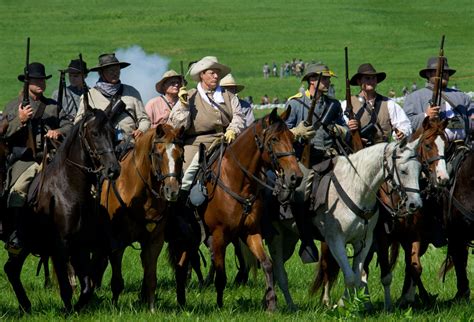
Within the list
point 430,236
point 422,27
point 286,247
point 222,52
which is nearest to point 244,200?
point 286,247

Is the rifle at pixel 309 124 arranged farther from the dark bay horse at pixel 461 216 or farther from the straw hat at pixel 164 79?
the straw hat at pixel 164 79

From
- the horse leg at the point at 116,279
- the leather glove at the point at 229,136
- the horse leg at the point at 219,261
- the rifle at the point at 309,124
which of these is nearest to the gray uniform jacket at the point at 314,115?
the rifle at the point at 309,124

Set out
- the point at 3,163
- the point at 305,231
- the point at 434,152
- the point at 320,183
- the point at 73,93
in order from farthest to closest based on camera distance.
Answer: the point at 73,93, the point at 305,231, the point at 320,183, the point at 434,152, the point at 3,163

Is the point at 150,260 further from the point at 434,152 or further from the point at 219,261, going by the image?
the point at 434,152

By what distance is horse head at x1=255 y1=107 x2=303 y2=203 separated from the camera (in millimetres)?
12219

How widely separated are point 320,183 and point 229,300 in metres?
2.04

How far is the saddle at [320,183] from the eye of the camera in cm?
1326

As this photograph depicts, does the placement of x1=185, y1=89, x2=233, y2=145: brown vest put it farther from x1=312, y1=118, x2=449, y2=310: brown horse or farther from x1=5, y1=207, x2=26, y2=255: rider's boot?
x1=5, y1=207, x2=26, y2=255: rider's boot

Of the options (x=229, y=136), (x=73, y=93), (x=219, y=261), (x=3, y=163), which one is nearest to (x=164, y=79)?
(x=73, y=93)

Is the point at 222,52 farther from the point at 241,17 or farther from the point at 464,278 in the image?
the point at 464,278

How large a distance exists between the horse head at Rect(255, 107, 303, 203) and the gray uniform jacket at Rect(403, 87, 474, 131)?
3.34 m

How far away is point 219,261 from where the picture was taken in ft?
42.4

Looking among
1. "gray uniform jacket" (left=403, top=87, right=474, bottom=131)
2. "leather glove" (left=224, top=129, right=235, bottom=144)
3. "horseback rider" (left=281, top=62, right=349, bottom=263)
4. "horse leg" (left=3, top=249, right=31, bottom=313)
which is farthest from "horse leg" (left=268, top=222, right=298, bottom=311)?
"horse leg" (left=3, top=249, right=31, bottom=313)

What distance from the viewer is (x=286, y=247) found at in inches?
571
